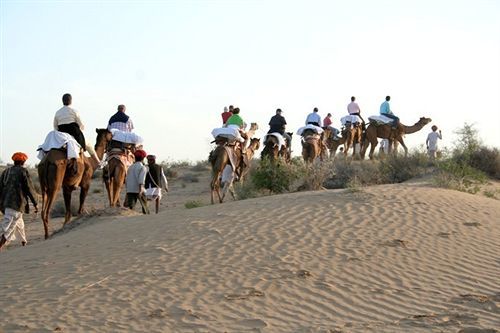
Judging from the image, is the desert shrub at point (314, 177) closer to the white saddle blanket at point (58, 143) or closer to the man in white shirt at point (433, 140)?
the white saddle blanket at point (58, 143)

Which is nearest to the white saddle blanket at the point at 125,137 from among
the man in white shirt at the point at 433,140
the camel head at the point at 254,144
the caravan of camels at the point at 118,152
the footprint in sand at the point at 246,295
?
the caravan of camels at the point at 118,152

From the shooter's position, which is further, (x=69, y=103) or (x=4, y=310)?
(x=69, y=103)

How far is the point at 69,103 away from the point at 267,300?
8695mm

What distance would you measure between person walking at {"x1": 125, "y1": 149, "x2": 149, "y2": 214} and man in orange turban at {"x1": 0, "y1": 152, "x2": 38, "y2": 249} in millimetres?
3026

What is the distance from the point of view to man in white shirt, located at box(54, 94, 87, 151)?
15516 millimetres

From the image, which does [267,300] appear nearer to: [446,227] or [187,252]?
[187,252]

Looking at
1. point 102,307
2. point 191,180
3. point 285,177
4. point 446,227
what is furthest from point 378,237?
point 191,180

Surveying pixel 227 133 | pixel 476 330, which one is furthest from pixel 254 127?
pixel 476 330

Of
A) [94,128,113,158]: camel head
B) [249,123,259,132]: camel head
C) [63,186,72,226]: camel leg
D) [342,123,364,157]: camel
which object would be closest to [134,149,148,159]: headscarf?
[94,128,113,158]: camel head

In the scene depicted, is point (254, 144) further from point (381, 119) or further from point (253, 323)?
point (253, 323)

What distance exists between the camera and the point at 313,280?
9.12 m

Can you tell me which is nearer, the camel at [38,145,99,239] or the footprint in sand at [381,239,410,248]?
the footprint in sand at [381,239,410,248]

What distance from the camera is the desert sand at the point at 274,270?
7820 millimetres

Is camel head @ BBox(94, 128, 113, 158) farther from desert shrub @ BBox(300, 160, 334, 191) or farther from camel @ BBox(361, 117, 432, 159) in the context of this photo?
camel @ BBox(361, 117, 432, 159)
